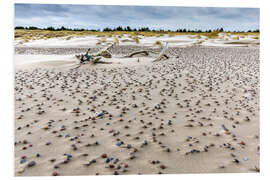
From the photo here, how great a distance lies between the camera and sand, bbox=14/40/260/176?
262cm

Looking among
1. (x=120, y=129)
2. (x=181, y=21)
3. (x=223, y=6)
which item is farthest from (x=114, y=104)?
(x=223, y=6)

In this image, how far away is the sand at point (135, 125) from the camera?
2.62 m

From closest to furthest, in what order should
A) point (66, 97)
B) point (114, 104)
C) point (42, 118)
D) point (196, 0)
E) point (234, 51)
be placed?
point (42, 118) < point (196, 0) < point (114, 104) < point (66, 97) < point (234, 51)

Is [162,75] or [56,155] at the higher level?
[162,75]

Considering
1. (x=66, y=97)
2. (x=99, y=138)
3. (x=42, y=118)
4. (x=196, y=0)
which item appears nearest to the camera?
(x=99, y=138)

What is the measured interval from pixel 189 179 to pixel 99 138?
4.61ft

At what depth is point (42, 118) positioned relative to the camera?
12.1 ft

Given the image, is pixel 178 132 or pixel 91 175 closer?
pixel 91 175

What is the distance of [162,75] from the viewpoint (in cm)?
684

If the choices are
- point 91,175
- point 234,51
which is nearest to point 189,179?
point 91,175

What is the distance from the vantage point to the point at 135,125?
11.5ft
